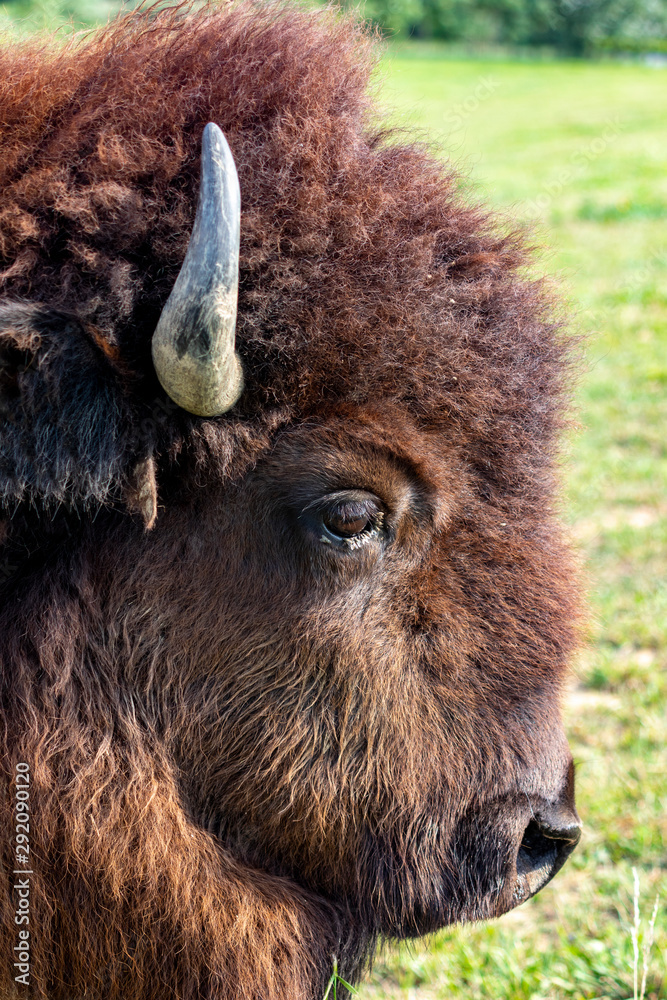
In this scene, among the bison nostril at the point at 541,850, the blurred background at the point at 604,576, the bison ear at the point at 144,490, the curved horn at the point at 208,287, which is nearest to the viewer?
the curved horn at the point at 208,287

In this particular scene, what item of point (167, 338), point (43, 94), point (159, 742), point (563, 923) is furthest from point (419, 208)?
point (563, 923)

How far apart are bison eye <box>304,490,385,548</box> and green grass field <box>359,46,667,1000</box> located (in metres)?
0.98

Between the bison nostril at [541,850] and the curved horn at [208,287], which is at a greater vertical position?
the curved horn at [208,287]

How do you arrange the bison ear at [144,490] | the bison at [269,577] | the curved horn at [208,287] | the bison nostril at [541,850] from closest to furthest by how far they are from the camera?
the curved horn at [208,287], the bison ear at [144,490], the bison at [269,577], the bison nostril at [541,850]

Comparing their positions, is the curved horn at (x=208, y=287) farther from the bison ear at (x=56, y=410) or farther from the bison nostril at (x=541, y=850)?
the bison nostril at (x=541, y=850)

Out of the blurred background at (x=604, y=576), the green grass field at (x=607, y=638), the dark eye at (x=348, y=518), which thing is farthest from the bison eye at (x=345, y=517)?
the green grass field at (x=607, y=638)

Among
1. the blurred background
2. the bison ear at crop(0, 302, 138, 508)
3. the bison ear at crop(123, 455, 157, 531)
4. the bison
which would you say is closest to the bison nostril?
the bison

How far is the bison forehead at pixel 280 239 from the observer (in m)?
2.42

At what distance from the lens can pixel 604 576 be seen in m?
6.35

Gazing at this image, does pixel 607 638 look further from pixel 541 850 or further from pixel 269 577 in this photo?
pixel 269 577

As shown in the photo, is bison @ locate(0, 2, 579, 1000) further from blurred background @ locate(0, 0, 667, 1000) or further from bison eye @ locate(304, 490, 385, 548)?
blurred background @ locate(0, 0, 667, 1000)

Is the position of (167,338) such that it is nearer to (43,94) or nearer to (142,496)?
(142,496)

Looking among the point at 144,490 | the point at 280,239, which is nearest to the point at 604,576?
the point at 280,239

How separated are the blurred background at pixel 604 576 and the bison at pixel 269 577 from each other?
2.01 feet
